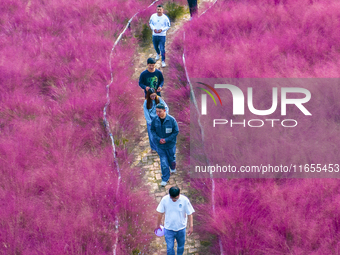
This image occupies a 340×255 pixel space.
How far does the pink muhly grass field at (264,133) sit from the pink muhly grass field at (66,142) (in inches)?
56.0

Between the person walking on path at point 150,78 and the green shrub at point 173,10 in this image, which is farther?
the green shrub at point 173,10

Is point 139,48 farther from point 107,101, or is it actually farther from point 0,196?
point 0,196

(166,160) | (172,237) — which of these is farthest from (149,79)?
(172,237)

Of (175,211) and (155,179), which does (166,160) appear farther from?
(175,211)

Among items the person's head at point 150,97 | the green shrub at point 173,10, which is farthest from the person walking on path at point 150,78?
the green shrub at point 173,10

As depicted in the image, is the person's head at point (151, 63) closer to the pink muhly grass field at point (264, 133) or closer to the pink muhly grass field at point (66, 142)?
the pink muhly grass field at point (264, 133)

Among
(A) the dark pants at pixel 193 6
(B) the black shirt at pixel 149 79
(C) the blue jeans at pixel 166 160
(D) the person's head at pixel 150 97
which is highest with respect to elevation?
(A) the dark pants at pixel 193 6

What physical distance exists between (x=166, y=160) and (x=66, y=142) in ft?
8.25

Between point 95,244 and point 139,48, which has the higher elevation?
point 139,48

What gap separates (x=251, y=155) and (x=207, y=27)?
6327 mm

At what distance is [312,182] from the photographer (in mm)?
5605

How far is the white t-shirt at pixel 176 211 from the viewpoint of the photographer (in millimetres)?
4527

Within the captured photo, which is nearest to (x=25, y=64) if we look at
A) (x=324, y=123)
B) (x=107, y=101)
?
(x=107, y=101)

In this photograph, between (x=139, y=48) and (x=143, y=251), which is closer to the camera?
(x=143, y=251)
